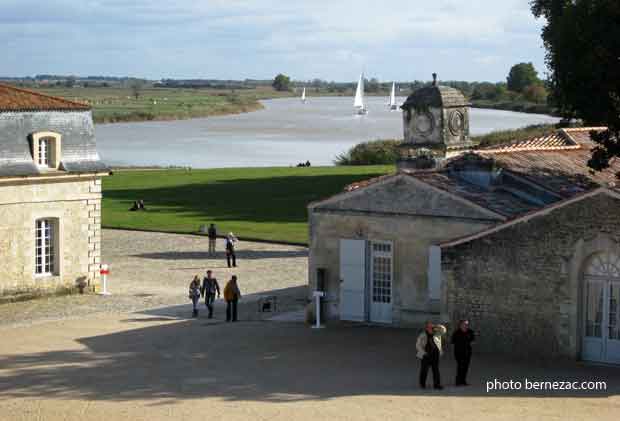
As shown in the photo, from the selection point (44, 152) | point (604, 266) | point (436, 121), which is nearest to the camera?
point (604, 266)

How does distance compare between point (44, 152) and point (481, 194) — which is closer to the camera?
point (481, 194)

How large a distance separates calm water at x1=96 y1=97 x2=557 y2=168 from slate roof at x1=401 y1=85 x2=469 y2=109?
56629 millimetres

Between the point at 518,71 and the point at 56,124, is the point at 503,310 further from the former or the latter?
the point at 518,71

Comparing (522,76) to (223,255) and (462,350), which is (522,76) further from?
(462,350)

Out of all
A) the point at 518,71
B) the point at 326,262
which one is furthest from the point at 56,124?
the point at 518,71

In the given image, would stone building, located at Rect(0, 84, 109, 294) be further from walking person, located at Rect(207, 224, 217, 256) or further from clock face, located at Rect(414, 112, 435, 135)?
clock face, located at Rect(414, 112, 435, 135)

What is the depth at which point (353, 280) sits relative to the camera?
2817 cm

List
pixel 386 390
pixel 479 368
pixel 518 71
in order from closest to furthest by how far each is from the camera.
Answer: pixel 386 390, pixel 479 368, pixel 518 71

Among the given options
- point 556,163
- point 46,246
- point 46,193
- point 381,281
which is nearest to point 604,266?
point 381,281

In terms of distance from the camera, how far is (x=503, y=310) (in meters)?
24.3

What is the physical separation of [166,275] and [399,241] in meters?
11.5

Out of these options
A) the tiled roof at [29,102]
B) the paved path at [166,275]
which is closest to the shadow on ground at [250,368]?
the paved path at [166,275]

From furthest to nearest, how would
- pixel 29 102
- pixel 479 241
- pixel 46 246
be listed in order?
pixel 46 246, pixel 29 102, pixel 479 241

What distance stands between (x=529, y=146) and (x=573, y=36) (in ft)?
22.3
